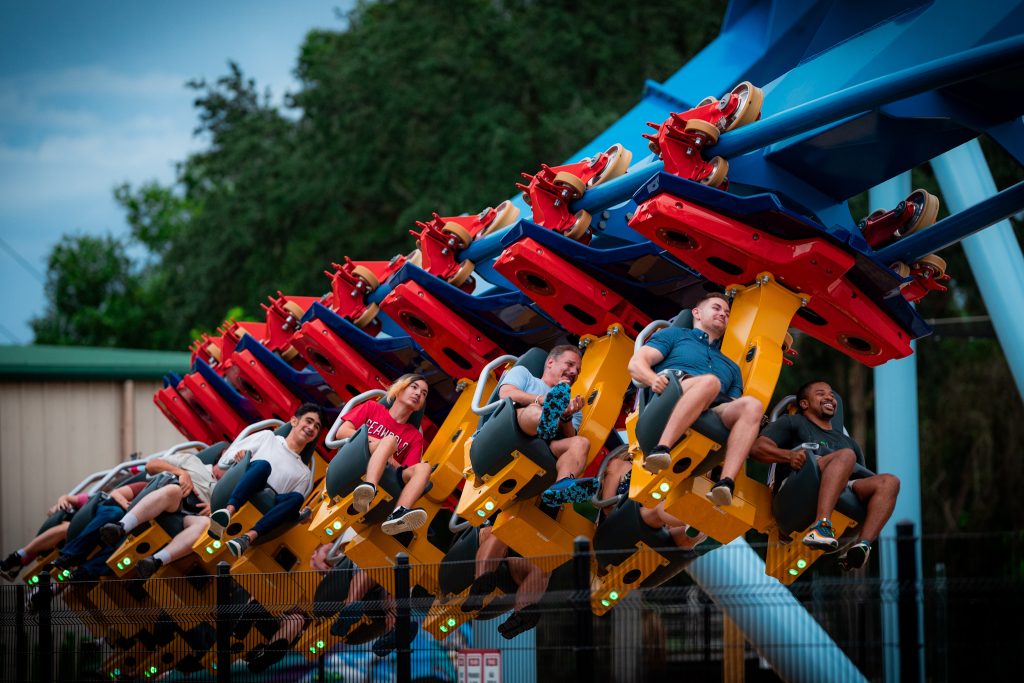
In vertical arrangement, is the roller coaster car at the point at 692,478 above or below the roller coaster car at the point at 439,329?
below

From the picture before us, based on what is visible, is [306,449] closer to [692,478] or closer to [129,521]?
[129,521]

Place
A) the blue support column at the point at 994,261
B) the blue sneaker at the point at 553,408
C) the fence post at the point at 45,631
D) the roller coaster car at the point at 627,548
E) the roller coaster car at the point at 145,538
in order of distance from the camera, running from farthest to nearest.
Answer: the blue support column at the point at 994,261
the roller coaster car at the point at 145,538
the fence post at the point at 45,631
the roller coaster car at the point at 627,548
the blue sneaker at the point at 553,408

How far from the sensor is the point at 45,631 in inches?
361

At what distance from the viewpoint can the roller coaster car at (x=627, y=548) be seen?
26.3ft

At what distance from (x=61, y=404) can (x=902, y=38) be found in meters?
14.4

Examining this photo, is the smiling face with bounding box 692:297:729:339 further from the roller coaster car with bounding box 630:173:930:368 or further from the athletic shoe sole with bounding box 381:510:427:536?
the athletic shoe sole with bounding box 381:510:427:536

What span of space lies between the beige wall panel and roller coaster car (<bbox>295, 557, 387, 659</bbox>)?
10.0m

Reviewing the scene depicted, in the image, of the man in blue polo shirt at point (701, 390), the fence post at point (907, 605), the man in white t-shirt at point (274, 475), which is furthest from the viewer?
the man in white t-shirt at point (274, 475)

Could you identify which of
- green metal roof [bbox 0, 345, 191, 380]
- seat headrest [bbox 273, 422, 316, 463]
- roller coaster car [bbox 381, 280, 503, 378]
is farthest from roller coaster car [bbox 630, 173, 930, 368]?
green metal roof [bbox 0, 345, 191, 380]

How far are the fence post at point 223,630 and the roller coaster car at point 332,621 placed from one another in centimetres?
56

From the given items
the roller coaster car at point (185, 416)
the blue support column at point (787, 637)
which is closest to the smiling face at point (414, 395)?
the blue support column at point (787, 637)

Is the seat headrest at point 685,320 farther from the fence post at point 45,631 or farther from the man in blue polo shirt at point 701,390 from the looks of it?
the fence post at point 45,631

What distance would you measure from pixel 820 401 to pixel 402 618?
2748 millimetres

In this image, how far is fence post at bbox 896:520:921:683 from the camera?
654 cm
